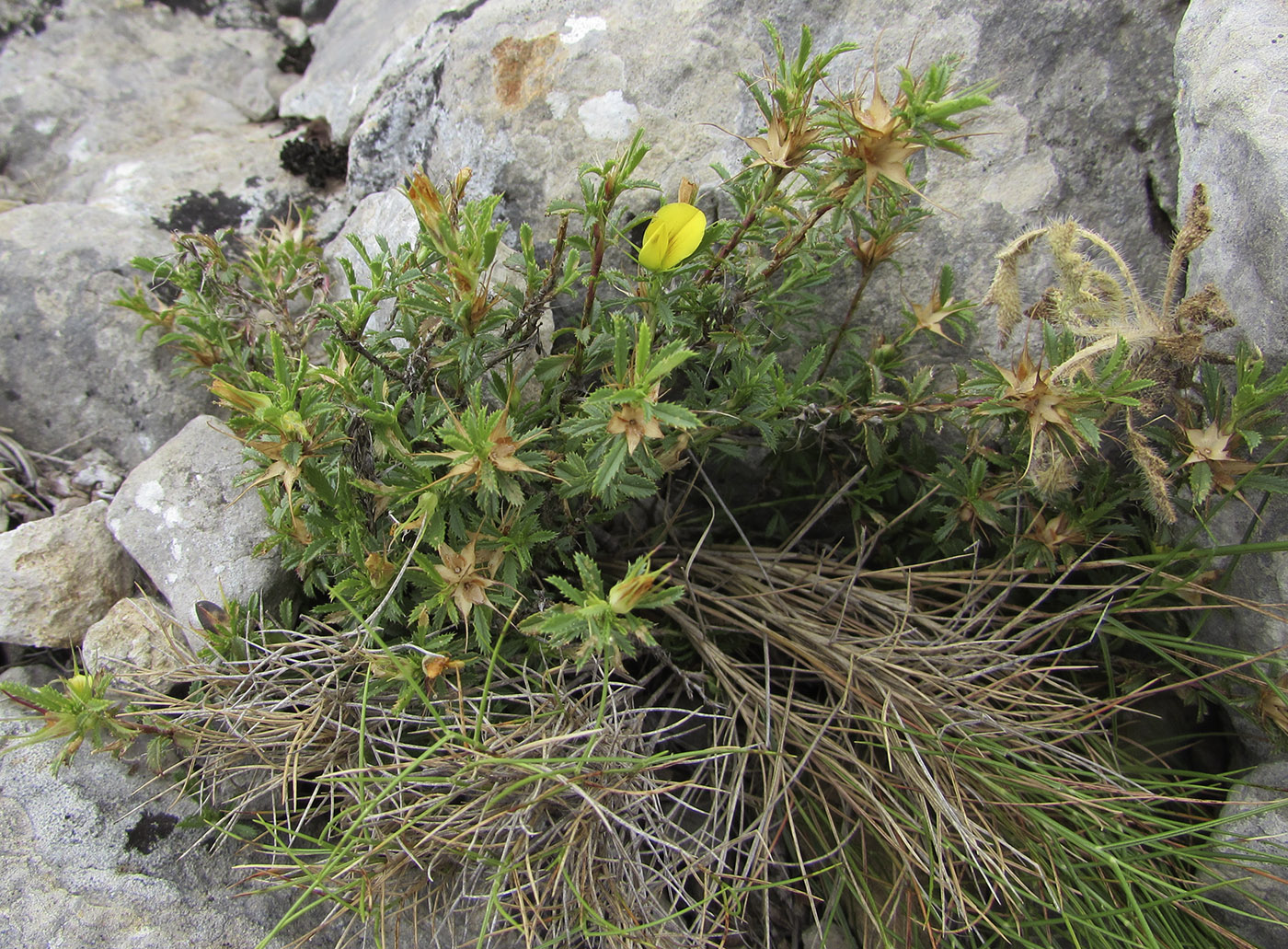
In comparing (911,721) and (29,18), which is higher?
(29,18)

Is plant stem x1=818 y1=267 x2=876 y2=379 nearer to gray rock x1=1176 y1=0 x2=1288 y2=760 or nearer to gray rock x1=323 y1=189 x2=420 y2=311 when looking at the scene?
gray rock x1=1176 y1=0 x2=1288 y2=760

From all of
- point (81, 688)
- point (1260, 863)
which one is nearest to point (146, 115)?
point (81, 688)

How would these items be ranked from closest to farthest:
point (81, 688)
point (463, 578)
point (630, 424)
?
point (630, 424)
point (463, 578)
point (81, 688)

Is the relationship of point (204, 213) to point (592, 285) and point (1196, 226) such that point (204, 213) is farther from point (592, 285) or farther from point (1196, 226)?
point (1196, 226)

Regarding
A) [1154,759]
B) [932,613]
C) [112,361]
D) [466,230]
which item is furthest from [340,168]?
[1154,759]

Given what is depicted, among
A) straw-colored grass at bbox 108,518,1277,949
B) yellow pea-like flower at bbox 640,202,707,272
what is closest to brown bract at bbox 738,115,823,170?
yellow pea-like flower at bbox 640,202,707,272
